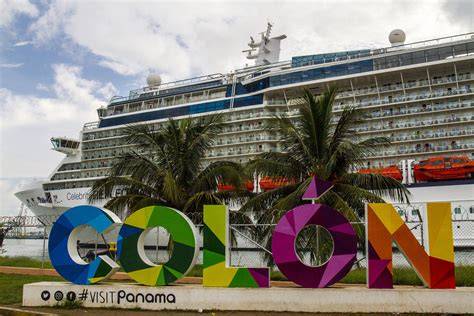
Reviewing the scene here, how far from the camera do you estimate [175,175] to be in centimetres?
1725

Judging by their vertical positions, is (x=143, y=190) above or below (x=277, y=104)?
below

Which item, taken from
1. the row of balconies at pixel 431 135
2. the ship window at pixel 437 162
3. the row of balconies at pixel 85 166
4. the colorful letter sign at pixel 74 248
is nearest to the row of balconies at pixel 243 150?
the row of balconies at pixel 431 135

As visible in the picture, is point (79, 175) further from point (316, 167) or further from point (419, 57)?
point (316, 167)

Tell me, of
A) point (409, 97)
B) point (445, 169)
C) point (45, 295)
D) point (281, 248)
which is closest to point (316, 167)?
point (281, 248)

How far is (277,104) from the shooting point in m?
41.4

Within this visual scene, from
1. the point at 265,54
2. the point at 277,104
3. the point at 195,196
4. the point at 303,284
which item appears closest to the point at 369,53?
the point at 277,104

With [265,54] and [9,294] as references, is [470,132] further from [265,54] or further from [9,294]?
[9,294]

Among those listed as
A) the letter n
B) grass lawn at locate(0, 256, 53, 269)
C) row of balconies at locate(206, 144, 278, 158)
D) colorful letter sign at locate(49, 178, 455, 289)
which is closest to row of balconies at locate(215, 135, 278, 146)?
row of balconies at locate(206, 144, 278, 158)

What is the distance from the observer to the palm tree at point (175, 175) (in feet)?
54.3

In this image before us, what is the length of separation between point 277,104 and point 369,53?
8713mm

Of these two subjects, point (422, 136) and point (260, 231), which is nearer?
point (260, 231)

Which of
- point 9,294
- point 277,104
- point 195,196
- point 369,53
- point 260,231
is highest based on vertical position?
point 369,53

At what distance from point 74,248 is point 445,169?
24897 mm

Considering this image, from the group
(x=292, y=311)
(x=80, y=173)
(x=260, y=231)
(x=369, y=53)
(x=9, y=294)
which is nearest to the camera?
(x=292, y=311)
